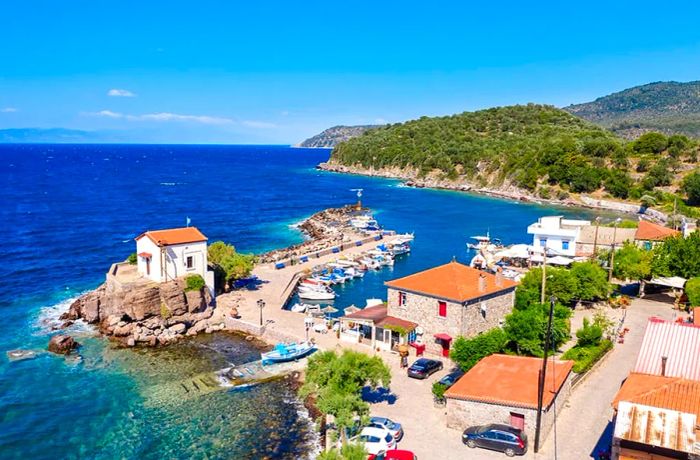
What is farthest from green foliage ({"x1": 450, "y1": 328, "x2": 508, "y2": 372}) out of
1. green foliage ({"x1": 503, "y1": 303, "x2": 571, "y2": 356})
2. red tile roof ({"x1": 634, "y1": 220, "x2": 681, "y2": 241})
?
red tile roof ({"x1": 634, "y1": 220, "x2": 681, "y2": 241})

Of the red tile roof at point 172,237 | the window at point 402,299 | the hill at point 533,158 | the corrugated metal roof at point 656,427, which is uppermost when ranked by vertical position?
the hill at point 533,158

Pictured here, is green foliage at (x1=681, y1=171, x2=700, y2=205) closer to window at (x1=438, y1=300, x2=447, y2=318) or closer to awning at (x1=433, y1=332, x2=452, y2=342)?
window at (x1=438, y1=300, x2=447, y2=318)

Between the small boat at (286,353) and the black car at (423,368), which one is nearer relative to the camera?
the black car at (423,368)

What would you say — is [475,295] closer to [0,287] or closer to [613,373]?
[613,373]

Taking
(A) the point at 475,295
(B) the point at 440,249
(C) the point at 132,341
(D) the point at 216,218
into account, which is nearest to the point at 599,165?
(B) the point at 440,249

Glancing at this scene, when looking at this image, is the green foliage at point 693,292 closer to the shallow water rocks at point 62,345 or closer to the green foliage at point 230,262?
the green foliage at point 230,262

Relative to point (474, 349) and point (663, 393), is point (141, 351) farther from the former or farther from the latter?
point (663, 393)

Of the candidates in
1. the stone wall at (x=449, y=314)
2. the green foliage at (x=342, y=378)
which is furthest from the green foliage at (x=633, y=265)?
the green foliage at (x=342, y=378)
